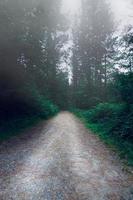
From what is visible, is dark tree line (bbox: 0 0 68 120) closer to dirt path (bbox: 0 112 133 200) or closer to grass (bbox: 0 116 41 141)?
grass (bbox: 0 116 41 141)

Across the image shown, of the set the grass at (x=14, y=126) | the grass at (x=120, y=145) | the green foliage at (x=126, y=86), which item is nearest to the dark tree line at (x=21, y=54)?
the grass at (x=14, y=126)

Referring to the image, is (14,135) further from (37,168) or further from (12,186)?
(12,186)

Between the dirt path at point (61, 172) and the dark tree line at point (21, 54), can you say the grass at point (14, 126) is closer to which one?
the dark tree line at point (21, 54)

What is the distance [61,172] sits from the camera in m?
7.53

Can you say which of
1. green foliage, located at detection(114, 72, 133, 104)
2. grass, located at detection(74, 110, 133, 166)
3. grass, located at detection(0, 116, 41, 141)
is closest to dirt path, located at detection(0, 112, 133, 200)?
grass, located at detection(74, 110, 133, 166)

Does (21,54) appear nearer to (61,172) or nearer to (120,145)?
(120,145)

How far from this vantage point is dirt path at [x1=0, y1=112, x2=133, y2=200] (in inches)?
238

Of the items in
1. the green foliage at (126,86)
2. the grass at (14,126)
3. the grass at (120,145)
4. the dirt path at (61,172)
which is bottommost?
the dirt path at (61,172)

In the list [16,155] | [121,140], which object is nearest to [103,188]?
[16,155]

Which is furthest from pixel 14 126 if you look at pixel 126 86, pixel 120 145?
pixel 126 86

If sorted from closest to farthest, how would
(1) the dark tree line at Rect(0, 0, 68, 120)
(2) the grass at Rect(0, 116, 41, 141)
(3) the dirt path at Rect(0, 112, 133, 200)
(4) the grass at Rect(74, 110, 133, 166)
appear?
(3) the dirt path at Rect(0, 112, 133, 200) → (4) the grass at Rect(74, 110, 133, 166) → (2) the grass at Rect(0, 116, 41, 141) → (1) the dark tree line at Rect(0, 0, 68, 120)

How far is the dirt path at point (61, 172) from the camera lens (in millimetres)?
6047

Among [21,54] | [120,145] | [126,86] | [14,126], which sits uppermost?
[21,54]

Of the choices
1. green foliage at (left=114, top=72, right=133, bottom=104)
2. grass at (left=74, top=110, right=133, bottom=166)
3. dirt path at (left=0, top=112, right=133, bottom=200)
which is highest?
green foliage at (left=114, top=72, right=133, bottom=104)
